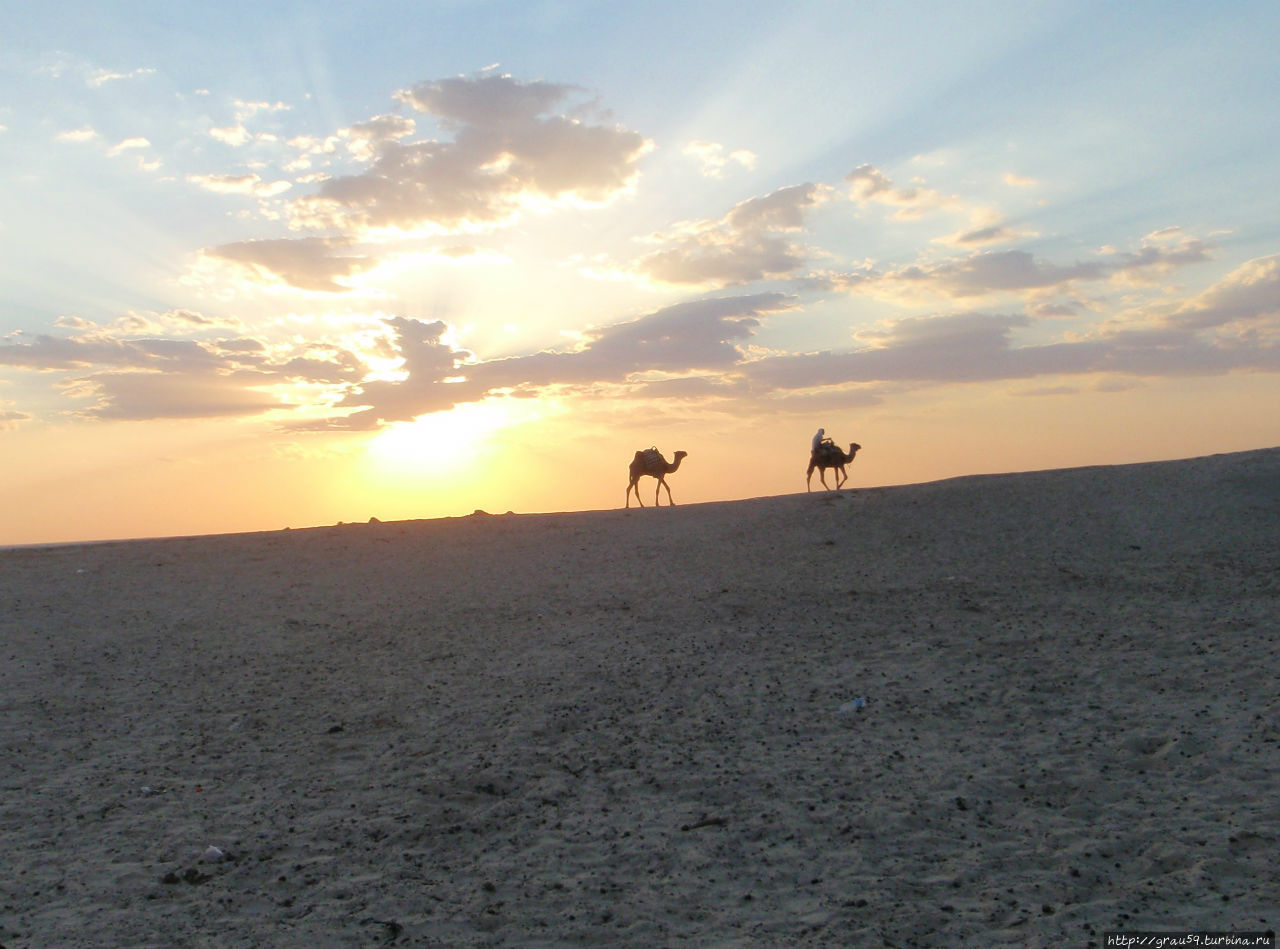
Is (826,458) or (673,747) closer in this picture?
(673,747)

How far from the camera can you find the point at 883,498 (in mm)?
22250

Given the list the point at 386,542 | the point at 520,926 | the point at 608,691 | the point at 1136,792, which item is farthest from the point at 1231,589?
the point at 386,542

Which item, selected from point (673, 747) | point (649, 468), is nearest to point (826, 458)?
point (649, 468)

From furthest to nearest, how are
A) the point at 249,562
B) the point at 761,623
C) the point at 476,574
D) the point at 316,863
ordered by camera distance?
the point at 249,562, the point at 476,574, the point at 761,623, the point at 316,863

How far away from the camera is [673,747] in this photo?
389 inches

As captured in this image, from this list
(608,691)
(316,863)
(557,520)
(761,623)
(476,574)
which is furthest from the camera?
(557,520)

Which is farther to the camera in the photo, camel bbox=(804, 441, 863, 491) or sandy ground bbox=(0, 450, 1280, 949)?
camel bbox=(804, 441, 863, 491)

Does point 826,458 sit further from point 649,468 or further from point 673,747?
point 673,747

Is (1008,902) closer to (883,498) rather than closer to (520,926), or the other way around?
(520,926)

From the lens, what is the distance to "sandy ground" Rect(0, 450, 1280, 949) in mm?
6938

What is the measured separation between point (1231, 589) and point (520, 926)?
40.0 ft

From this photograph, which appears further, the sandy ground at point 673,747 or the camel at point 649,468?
the camel at point 649,468

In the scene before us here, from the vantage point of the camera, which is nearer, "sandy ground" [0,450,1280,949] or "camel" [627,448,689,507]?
"sandy ground" [0,450,1280,949]

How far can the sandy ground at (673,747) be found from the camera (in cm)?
694
